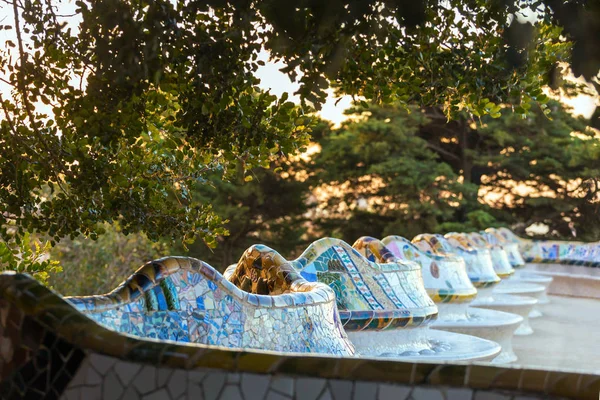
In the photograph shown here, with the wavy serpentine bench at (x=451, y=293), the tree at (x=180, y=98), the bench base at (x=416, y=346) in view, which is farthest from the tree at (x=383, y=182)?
the tree at (x=180, y=98)

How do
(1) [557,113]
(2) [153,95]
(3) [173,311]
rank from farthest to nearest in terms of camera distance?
(1) [557,113]
(2) [153,95]
(3) [173,311]

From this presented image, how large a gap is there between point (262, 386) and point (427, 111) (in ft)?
66.8

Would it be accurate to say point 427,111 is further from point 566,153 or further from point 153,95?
point 153,95

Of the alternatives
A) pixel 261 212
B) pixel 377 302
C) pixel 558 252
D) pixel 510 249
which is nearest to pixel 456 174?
pixel 558 252

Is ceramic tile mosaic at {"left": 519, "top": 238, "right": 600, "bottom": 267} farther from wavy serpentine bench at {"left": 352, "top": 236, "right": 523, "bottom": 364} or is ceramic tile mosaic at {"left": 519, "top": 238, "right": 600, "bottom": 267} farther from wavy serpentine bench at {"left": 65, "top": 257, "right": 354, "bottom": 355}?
wavy serpentine bench at {"left": 65, "top": 257, "right": 354, "bottom": 355}

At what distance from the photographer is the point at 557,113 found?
68.4 ft

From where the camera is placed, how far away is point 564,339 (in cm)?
962

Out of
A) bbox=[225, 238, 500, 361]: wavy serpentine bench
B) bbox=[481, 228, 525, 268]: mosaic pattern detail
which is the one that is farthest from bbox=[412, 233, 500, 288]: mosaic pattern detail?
bbox=[481, 228, 525, 268]: mosaic pattern detail

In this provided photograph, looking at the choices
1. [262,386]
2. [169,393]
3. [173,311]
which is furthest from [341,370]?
[173,311]

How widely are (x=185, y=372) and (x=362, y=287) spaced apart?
319 cm

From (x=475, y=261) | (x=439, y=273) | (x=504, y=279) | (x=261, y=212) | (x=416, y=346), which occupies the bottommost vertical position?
(x=416, y=346)

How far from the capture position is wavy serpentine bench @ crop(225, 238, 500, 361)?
191 inches

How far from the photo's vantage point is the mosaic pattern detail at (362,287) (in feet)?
15.9

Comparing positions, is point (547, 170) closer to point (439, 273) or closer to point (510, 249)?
point (510, 249)
